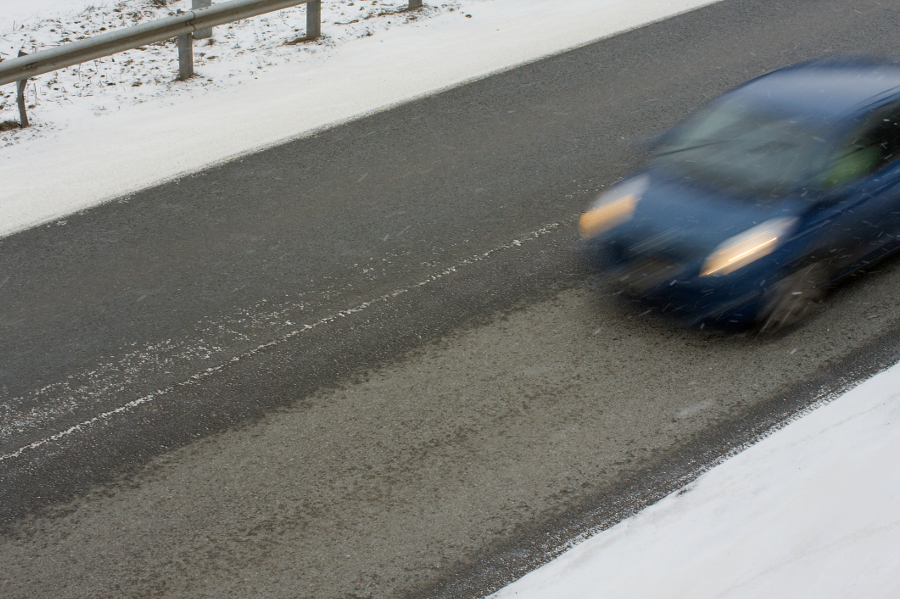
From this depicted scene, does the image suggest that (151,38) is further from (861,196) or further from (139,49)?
→ (861,196)

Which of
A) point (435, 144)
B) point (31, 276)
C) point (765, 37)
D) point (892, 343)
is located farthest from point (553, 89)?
point (31, 276)

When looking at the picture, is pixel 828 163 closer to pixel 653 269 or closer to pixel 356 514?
pixel 653 269

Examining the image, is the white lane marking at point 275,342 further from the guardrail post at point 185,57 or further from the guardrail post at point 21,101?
the guardrail post at point 185,57

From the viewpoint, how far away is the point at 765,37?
33.9 feet

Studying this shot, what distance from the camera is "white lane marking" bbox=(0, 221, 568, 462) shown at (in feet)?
17.7

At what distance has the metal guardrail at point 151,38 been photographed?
9555 millimetres

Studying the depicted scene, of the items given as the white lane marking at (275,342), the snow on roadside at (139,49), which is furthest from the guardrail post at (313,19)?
the white lane marking at (275,342)

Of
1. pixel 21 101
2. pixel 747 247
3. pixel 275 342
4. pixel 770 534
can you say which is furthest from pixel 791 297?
pixel 21 101

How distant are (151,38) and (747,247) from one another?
8274 millimetres

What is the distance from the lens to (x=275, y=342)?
6.07m

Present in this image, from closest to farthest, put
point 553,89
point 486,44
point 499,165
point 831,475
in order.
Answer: point 831,475
point 499,165
point 553,89
point 486,44

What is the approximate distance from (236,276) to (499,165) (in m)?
2.94

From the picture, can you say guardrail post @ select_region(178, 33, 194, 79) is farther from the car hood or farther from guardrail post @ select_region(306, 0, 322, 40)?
the car hood

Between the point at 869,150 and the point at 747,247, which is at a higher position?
the point at 869,150
